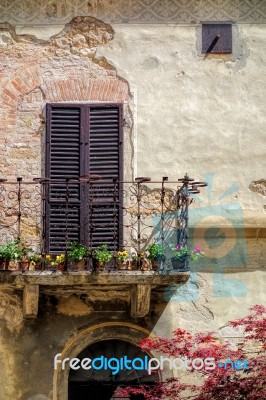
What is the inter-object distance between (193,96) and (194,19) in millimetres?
1102

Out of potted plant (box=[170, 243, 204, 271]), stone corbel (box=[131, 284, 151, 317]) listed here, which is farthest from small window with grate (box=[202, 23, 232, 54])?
stone corbel (box=[131, 284, 151, 317])

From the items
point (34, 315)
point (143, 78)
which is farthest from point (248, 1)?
point (34, 315)

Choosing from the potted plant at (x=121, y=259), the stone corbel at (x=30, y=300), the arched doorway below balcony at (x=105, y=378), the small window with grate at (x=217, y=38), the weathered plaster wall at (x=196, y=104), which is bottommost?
the arched doorway below balcony at (x=105, y=378)

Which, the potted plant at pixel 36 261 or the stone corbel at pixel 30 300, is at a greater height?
the potted plant at pixel 36 261

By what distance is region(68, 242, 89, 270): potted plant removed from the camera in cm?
1298

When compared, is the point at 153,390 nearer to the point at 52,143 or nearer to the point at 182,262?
the point at 182,262

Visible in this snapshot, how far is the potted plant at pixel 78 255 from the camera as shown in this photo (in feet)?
42.6

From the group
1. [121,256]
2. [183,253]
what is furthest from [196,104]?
[121,256]

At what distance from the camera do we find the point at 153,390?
12.6m

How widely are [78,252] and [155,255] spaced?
973 mm

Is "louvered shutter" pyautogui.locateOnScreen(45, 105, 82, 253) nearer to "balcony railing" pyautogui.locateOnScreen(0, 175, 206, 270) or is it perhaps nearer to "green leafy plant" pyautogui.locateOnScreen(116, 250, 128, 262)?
"balcony railing" pyautogui.locateOnScreen(0, 175, 206, 270)

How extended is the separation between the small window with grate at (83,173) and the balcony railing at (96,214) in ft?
0.04

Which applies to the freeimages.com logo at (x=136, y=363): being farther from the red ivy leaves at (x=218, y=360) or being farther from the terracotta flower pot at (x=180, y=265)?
the terracotta flower pot at (x=180, y=265)

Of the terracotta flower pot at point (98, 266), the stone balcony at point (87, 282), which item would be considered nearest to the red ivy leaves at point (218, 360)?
the stone balcony at point (87, 282)
